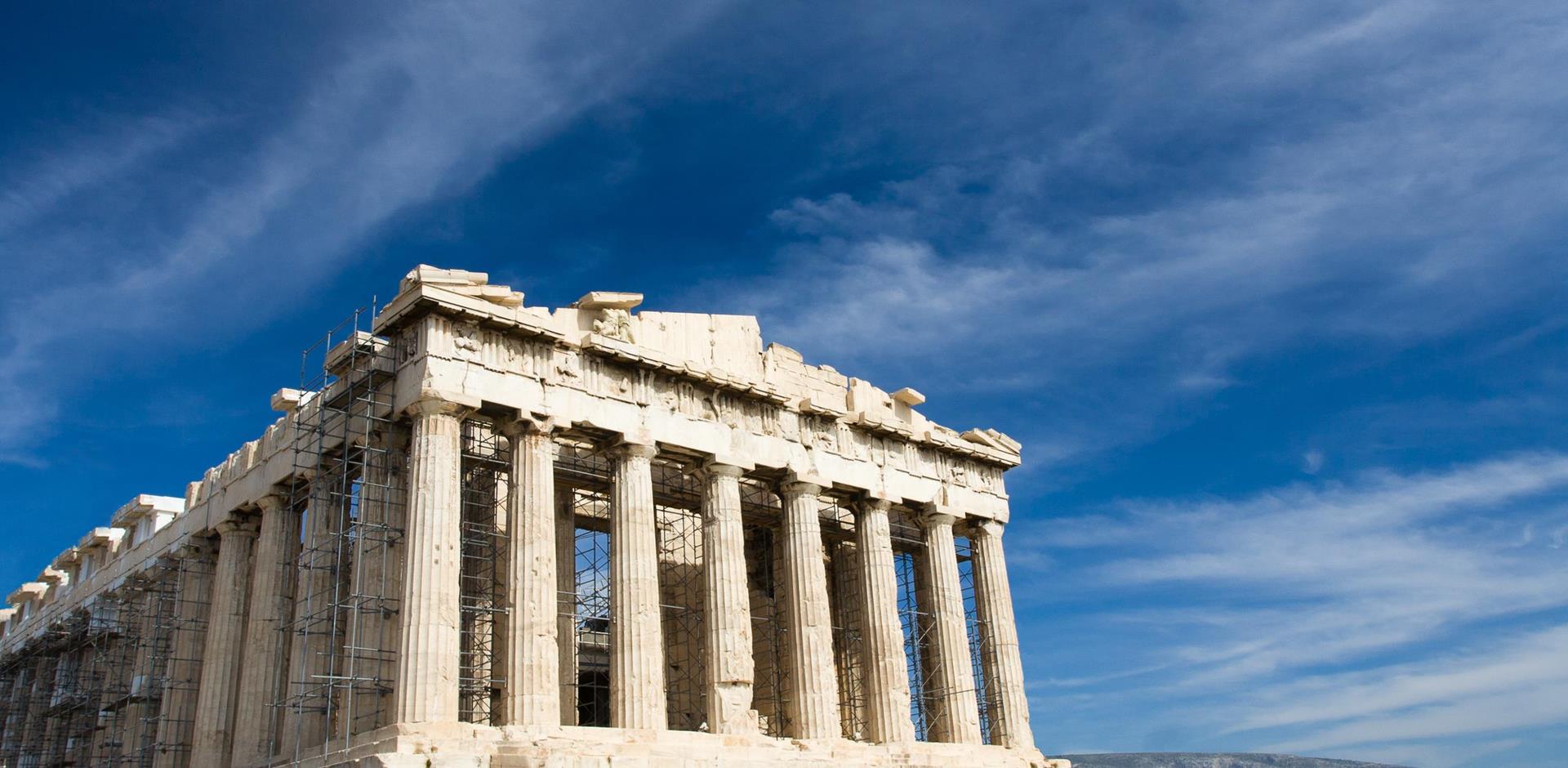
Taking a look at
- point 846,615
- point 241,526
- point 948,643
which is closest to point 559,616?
point 241,526

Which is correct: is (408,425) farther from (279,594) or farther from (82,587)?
(82,587)

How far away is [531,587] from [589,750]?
3.43 metres

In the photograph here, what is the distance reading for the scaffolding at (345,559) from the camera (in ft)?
79.7

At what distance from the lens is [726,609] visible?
28594 mm

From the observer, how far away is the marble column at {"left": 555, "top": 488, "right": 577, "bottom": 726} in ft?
90.7

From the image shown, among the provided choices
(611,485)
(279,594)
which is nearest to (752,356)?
(611,485)

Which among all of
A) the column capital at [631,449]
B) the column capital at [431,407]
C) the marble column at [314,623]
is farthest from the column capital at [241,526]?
the column capital at [631,449]

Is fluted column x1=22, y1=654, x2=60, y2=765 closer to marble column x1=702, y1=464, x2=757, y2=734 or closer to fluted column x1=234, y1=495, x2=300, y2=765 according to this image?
fluted column x1=234, y1=495, x2=300, y2=765

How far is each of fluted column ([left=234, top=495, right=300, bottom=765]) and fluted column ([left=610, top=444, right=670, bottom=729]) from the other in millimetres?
7094

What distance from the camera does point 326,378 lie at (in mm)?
27969

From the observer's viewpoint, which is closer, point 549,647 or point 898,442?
point 549,647

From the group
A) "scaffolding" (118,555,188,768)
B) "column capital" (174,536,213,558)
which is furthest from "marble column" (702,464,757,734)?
"scaffolding" (118,555,188,768)

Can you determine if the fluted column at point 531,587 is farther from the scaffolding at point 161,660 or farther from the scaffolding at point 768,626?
the scaffolding at point 161,660

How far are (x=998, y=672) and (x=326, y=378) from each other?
19.2 meters
